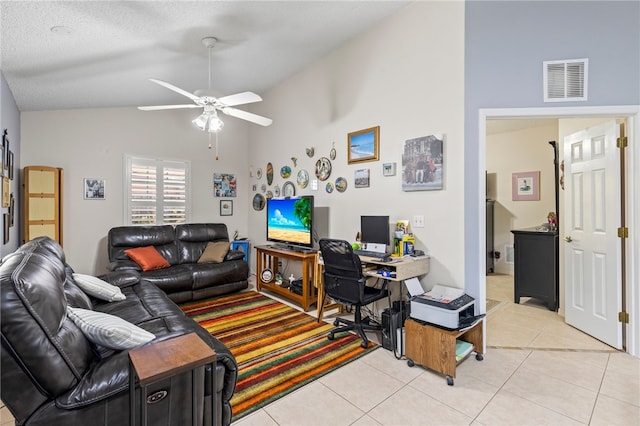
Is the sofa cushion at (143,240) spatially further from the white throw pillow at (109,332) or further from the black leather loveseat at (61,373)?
the white throw pillow at (109,332)

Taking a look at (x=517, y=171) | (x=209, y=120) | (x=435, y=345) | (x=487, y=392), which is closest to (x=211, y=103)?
(x=209, y=120)

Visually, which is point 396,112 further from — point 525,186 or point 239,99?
point 525,186

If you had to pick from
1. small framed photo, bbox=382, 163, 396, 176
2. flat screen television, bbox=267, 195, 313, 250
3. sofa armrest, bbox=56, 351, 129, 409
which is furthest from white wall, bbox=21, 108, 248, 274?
sofa armrest, bbox=56, 351, 129, 409

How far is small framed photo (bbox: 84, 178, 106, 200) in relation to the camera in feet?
14.5

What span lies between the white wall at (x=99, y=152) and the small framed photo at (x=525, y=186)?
5576 millimetres

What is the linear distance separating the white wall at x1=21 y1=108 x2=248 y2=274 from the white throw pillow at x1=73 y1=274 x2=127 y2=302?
2.28m

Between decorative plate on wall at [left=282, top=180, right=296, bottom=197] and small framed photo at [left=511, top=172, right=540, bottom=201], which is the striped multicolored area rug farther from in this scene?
small framed photo at [left=511, top=172, right=540, bottom=201]

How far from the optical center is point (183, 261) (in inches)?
183

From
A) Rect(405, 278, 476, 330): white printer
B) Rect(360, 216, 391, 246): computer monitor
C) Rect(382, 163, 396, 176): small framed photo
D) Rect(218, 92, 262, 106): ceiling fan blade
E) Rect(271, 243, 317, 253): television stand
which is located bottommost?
Rect(405, 278, 476, 330): white printer

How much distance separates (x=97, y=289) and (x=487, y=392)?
3.06 metres

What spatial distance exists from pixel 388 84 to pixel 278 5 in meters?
1.35

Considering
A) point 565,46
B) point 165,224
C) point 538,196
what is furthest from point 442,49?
point 165,224

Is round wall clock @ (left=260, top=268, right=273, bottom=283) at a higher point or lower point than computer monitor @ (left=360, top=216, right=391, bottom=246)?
lower

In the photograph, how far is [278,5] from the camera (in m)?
2.78
